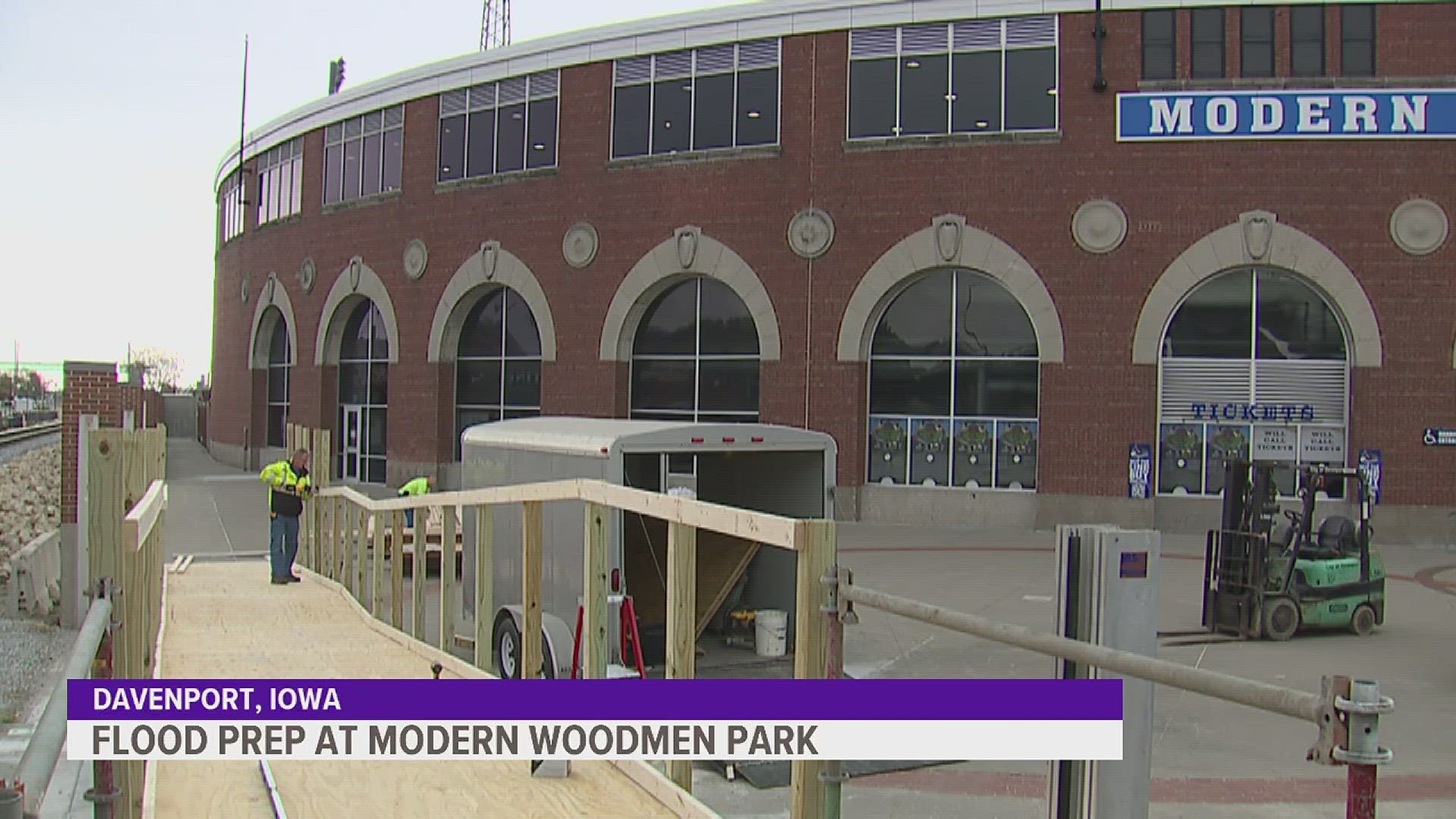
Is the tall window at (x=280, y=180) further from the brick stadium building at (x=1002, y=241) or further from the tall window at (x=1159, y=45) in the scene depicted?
the tall window at (x=1159, y=45)

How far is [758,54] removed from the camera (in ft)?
90.8

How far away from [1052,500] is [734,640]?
15018 millimetres

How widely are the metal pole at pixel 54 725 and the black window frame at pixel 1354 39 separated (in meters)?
25.2

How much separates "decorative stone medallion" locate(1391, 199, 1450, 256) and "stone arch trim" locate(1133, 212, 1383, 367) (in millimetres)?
1099

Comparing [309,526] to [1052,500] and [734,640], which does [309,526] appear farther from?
[1052,500]

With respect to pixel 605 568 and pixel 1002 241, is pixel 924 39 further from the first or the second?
pixel 605 568

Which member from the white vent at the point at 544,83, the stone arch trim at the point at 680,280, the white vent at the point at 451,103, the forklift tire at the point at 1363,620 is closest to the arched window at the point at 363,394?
the white vent at the point at 451,103

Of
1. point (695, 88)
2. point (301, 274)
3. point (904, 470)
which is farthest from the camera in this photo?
point (301, 274)

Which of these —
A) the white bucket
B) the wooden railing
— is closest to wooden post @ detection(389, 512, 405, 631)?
the wooden railing

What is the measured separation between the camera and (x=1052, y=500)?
24859 millimetres

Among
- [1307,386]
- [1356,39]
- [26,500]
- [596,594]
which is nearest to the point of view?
[596,594]

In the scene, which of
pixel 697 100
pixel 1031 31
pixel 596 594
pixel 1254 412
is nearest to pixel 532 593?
pixel 596 594

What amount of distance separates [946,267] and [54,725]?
78.1ft

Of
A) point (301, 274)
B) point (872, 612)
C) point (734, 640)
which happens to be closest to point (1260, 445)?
point (872, 612)
